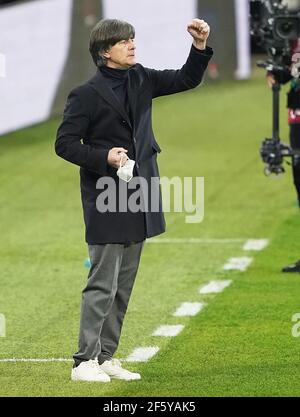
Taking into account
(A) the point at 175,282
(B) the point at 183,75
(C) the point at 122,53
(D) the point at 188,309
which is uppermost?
(C) the point at 122,53

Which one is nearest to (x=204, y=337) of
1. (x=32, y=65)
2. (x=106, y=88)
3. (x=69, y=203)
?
(x=106, y=88)

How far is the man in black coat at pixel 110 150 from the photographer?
874 cm

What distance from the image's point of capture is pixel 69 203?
17.6 meters

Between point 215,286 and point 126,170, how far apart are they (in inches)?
158

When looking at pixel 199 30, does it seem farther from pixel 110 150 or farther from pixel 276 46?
pixel 276 46

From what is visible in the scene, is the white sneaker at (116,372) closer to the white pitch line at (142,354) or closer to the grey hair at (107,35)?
the white pitch line at (142,354)

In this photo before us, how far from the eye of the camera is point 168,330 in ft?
35.0

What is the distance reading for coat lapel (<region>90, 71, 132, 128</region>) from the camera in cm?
879

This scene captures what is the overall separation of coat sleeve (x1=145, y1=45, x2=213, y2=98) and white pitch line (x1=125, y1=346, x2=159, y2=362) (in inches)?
70.2

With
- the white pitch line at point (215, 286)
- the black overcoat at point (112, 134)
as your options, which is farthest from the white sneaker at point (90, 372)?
the white pitch line at point (215, 286)

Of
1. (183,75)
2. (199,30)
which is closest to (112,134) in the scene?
(183,75)

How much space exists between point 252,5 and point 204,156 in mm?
7070

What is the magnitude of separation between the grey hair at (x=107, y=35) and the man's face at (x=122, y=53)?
0.08 feet

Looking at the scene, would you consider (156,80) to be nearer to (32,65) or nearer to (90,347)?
(90,347)
